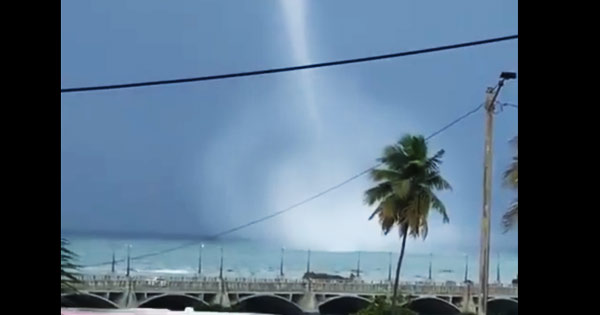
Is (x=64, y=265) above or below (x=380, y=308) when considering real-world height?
above

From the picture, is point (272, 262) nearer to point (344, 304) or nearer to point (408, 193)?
point (344, 304)

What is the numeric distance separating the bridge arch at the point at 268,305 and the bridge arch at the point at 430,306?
A: 26.7 inches

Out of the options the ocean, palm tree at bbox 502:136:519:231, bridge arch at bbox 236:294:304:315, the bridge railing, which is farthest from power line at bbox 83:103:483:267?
palm tree at bbox 502:136:519:231

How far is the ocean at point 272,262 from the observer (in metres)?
4.18

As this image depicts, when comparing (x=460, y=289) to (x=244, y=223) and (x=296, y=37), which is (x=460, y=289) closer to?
(x=244, y=223)

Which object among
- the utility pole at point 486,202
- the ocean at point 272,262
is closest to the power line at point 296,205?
the ocean at point 272,262

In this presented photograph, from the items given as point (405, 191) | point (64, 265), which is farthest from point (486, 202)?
point (64, 265)

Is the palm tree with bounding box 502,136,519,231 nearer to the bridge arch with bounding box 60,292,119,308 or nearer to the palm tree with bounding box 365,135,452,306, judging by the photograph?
the palm tree with bounding box 365,135,452,306

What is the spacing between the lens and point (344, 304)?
4.63m

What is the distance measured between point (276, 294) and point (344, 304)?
42 cm

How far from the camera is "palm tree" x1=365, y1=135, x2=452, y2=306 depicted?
4734 mm
